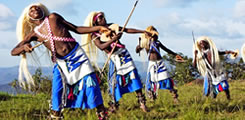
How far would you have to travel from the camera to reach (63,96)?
13.4ft

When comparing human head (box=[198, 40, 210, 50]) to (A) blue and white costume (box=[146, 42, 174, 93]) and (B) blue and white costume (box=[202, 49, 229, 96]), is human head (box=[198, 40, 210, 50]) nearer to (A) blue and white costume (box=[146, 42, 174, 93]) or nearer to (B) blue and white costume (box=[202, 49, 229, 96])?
(B) blue and white costume (box=[202, 49, 229, 96])

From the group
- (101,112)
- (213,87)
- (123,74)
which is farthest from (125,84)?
(213,87)

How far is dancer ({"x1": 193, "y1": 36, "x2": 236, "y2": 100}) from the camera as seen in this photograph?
24.1 ft

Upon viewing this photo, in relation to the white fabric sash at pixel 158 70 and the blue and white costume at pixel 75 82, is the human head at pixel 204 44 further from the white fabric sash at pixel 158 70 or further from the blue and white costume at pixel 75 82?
the blue and white costume at pixel 75 82

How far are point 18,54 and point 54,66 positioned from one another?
1.60 ft

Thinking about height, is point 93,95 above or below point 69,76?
below

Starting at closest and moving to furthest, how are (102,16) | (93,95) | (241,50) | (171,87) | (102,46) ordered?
(93,95) < (102,46) < (102,16) < (171,87) < (241,50)

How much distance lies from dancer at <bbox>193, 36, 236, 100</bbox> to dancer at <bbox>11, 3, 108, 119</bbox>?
12.9 ft

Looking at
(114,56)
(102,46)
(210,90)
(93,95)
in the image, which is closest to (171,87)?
(210,90)

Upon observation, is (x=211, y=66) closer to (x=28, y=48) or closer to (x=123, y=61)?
(x=123, y=61)

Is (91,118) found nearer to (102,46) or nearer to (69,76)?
(69,76)

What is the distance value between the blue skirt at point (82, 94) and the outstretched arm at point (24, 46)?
415 millimetres

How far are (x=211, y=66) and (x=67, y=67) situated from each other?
13.9 feet

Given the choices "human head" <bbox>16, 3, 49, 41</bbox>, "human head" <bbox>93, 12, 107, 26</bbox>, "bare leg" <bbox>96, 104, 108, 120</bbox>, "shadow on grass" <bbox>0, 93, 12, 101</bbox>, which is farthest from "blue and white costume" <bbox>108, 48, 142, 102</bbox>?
"shadow on grass" <bbox>0, 93, 12, 101</bbox>
